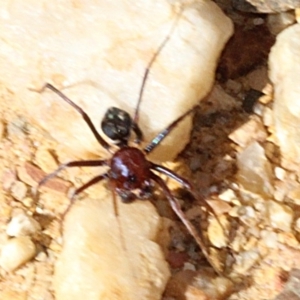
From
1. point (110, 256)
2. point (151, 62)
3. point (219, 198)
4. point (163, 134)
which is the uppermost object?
point (151, 62)

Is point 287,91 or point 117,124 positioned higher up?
point 287,91

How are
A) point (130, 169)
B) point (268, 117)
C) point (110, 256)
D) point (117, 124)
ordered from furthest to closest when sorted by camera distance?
point (268, 117)
point (130, 169)
point (117, 124)
point (110, 256)

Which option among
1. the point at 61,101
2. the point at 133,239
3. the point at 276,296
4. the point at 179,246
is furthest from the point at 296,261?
the point at 61,101

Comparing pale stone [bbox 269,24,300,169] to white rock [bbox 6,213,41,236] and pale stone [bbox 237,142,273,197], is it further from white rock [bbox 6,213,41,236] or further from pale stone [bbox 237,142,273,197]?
white rock [bbox 6,213,41,236]

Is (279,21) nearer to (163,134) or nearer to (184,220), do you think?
(163,134)

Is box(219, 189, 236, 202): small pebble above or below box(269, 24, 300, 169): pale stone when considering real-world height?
below

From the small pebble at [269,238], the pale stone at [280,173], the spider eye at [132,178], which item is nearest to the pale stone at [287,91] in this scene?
the pale stone at [280,173]

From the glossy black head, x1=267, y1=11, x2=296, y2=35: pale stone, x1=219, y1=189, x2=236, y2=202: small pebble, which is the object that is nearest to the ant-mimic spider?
the glossy black head

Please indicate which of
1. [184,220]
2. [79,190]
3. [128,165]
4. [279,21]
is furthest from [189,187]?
[279,21]
